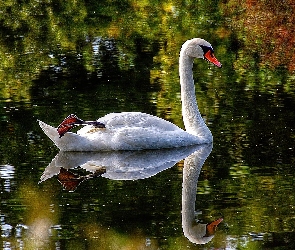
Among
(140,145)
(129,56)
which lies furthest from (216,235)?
(129,56)

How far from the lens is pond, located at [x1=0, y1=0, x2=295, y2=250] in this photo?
9.95 meters

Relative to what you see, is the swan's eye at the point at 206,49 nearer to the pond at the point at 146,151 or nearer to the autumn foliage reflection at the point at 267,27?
the pond at the point at 146,151

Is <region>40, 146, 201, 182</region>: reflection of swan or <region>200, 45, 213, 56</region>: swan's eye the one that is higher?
<region>200, 45, 213, 56</region>: swan's eye

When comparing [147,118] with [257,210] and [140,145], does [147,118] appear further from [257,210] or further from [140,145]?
[257,210]

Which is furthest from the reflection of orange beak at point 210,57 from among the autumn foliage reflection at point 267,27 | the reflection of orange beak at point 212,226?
the autumn foliage reflection at point 267,27

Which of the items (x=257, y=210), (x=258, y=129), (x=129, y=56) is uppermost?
(x=257, y=210)

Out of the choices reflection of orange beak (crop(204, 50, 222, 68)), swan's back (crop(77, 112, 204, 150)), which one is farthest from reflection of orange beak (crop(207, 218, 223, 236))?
reflection of orange beak (crop(204, 50, 222, 68))

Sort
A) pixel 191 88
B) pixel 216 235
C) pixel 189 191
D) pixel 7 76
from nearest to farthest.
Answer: pixel 216 235 < pixel 189 191 < pixel 191 88 < pixel 7 76

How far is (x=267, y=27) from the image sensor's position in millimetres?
25266

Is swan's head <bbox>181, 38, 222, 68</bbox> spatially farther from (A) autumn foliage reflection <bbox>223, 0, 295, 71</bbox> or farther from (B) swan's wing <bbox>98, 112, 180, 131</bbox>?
(A) autumn foliage reflection <bbox>223, 0, 295, 71</bbox>

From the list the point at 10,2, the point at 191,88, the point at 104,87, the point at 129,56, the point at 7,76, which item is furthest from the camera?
the point at 10,2

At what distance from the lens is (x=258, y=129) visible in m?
14.2

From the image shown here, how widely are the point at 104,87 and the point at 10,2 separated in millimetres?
13324

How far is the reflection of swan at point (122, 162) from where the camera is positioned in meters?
12.2
